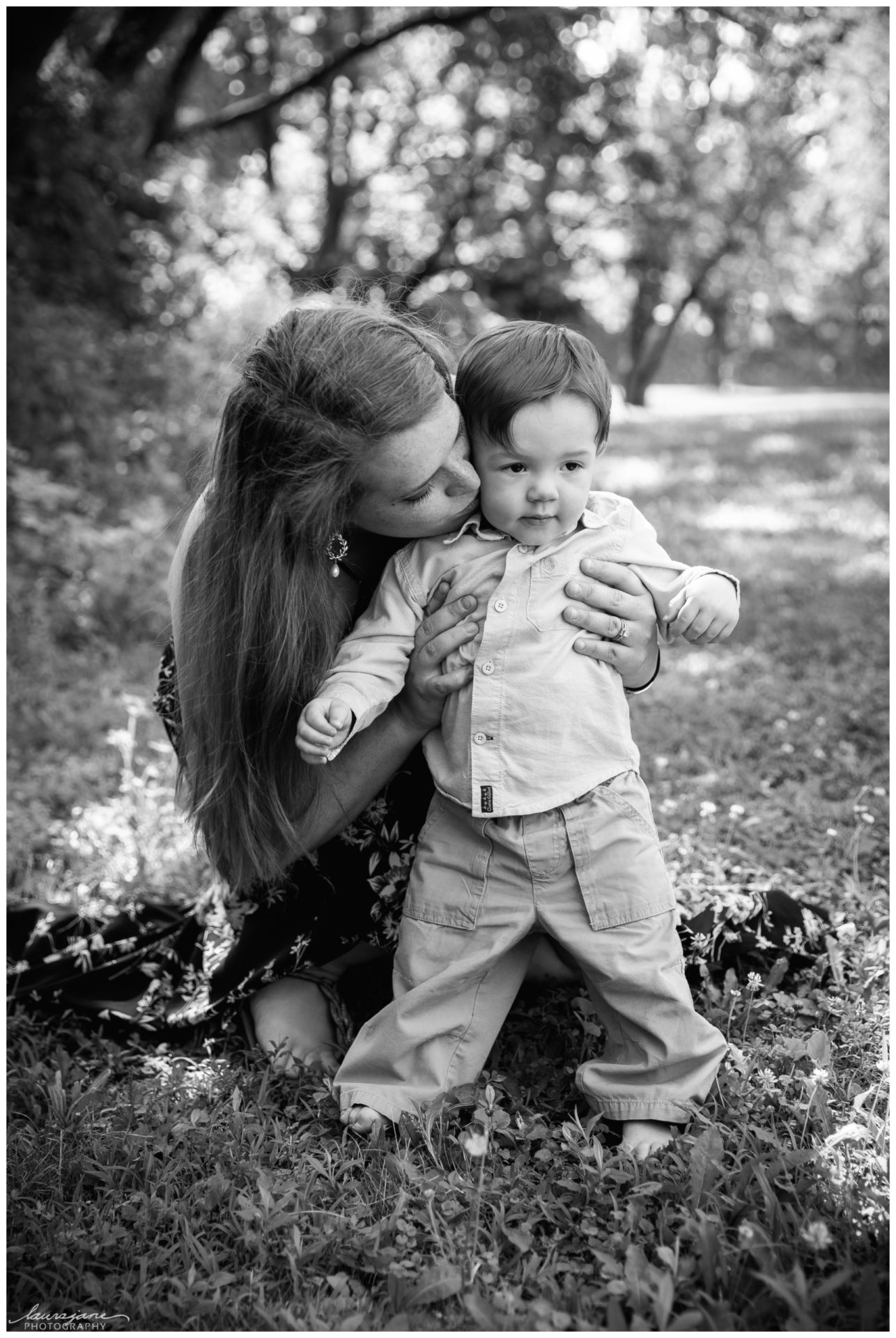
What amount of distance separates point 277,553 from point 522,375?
578 mm

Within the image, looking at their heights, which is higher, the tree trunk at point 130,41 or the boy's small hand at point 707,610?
the tree trunk at point 130,41

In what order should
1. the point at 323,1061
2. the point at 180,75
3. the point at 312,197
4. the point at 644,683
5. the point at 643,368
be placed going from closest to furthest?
the point at 644,683 < the point at 323,1061 < the point at 180,75 < the point at 312,197 < the point at 643,368

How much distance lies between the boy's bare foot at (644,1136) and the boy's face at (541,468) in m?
1.14

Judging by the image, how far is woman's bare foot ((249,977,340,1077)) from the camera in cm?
236

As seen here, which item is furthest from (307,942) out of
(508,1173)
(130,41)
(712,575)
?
(130,41)

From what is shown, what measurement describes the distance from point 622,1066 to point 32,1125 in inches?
47.5

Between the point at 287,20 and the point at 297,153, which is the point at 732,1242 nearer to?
the point at 287,20

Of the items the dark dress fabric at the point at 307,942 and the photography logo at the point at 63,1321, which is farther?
the dark dress fabric at the point at 307,942

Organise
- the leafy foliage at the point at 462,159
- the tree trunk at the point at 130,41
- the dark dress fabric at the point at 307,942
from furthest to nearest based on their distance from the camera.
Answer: the tree trunk at the point at 130,41, the leafy foliage at the point at 462,159, the dark dress fabric at the point at 307,942

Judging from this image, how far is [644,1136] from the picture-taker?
79.3 inches

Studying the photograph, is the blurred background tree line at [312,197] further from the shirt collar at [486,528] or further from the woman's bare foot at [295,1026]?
the woman's bare foot at [295,1026]

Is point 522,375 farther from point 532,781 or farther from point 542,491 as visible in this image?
point 532,781

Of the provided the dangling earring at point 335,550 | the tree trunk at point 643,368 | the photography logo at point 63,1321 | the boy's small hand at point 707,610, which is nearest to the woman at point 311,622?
the dangling earring at point 335,550

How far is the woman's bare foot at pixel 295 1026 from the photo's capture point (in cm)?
236
